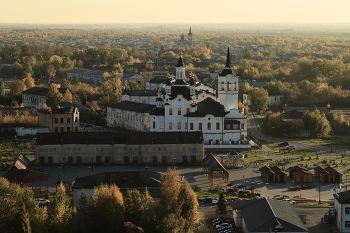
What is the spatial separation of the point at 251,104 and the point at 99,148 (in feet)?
81.5

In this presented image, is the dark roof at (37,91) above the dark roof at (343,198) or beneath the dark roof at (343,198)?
beneath

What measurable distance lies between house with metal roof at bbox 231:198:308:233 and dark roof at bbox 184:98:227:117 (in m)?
16.0

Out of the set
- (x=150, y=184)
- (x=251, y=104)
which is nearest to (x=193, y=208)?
(x=150, y=184)

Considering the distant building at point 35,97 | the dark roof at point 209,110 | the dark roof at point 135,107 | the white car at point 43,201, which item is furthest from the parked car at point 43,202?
the distant building at point 35,97

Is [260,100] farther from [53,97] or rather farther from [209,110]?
[53,97]

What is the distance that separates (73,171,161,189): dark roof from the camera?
28438mm

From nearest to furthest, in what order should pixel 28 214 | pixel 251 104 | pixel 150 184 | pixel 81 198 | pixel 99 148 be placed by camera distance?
1. pixel 28 214
2. pixel 81 198
3. pixel 150 184
4. pixel 99 148
5. pixel 251 104

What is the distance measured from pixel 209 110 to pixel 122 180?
649 inches

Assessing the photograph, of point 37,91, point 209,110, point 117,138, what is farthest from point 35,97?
point 117,138

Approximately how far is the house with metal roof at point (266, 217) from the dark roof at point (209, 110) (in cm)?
1604

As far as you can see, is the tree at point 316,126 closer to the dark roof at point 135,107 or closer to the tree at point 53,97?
the dark roof at point 135,107

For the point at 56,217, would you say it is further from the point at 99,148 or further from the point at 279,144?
the point at 279,144

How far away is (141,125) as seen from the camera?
47469mm

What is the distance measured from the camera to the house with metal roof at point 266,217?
2497cm
